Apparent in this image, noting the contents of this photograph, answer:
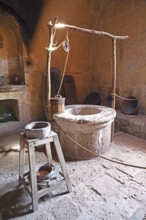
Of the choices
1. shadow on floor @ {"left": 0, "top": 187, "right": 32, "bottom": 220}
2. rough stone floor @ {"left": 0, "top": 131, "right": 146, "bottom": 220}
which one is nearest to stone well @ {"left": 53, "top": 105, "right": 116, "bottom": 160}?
rough stone floor @ {"left": 0, "top": 131, "right": 146, "bottom": 220}

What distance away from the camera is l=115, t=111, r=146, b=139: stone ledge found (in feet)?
11.5

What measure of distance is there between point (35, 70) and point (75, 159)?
245cm

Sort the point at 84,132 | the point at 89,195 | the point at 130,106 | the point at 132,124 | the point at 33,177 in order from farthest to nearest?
the point at 130,106 → the point at 132,124 → the point at 84,132 → the point at 89,195 → the point at 33,177

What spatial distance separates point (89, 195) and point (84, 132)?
92cm

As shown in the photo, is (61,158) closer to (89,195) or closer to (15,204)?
(89,195)

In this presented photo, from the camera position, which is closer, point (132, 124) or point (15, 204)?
point (15, 204)

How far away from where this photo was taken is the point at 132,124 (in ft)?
12.0

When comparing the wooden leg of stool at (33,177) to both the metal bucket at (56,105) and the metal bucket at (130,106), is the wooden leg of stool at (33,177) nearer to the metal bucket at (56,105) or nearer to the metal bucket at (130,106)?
the metal bucket at (56,105)

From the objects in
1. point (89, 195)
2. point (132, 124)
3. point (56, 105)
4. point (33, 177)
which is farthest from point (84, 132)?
point (132, 124)

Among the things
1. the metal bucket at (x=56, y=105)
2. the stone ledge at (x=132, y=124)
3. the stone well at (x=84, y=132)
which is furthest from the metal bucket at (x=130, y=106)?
the metal bucket at (x=56, y=105)

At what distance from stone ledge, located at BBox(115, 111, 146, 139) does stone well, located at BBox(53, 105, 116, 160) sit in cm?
96

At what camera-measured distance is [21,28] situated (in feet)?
12.4

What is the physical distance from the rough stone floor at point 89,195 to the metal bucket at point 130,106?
136 cm

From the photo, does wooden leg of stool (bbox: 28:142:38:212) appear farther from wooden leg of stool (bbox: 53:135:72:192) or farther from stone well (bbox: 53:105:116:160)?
stone well (bbox: 53:105:116:160)
